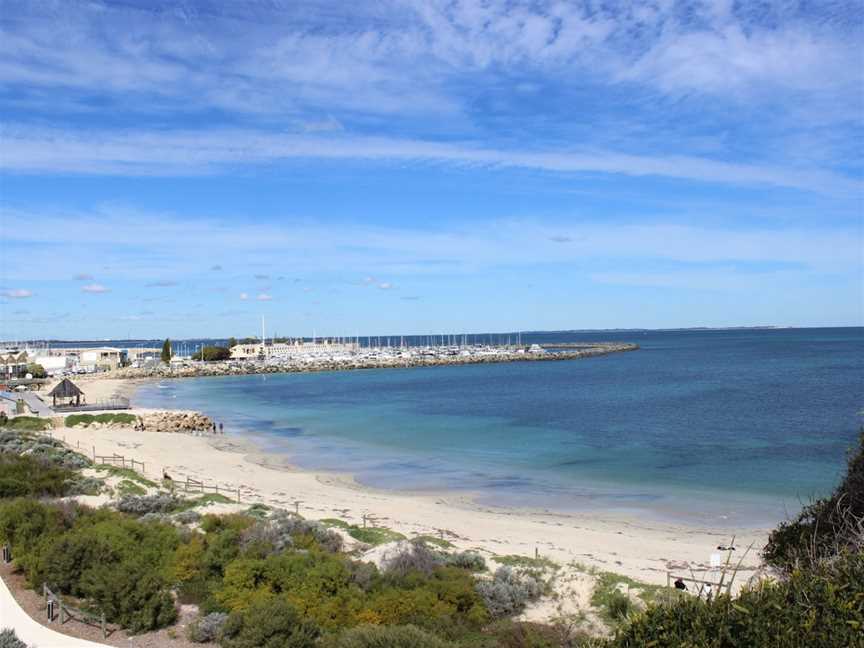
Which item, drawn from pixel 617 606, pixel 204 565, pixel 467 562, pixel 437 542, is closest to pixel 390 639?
pixel 617 606

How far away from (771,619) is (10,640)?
351 inches

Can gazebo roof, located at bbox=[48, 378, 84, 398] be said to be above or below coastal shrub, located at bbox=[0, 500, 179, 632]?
above

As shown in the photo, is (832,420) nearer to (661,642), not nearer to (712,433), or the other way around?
(712,433)

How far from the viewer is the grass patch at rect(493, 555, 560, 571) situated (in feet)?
44.9

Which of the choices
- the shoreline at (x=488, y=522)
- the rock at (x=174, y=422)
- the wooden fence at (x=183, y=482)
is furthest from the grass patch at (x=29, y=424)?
the shoreline at (x=488, y=522)

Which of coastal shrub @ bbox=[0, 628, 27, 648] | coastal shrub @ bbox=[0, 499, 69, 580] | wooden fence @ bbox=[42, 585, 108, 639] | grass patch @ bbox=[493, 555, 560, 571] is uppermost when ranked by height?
coastal shrub @ bbox=[0, 499, 69, 580]

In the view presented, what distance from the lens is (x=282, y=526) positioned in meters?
14.8

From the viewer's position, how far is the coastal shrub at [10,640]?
8812 mm

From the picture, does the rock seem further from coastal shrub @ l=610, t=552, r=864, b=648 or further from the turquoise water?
coastal shrub @ l=610, t=552, r=864, b=648

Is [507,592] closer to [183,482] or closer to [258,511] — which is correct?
[258,511]

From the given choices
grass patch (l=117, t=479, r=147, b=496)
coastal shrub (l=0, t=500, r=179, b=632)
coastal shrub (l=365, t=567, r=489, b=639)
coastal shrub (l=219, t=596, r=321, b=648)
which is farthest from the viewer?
grass patch (l=117, t=479, r=147, b=496)

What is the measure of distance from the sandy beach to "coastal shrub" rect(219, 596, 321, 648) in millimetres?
5452

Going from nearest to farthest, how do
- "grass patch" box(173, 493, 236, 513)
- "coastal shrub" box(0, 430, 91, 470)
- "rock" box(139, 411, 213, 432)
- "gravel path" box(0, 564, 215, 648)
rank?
"gravel path" box(0, 564, 215, 648) → "grass patch" box(173, 493, 236, 513) → "coastal shrub" box(0, 430, 91, 470) → "rock" box(139, 411, 213, 432)

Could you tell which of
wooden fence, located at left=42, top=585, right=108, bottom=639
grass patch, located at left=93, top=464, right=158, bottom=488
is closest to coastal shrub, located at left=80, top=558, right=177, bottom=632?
wooden fence, located at left=42, top=585, right=108, bottom=639
